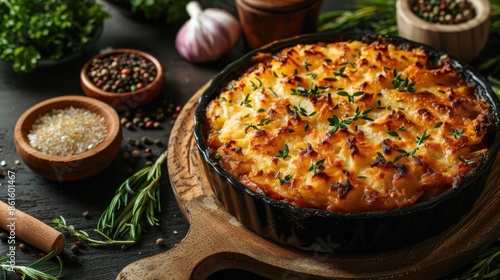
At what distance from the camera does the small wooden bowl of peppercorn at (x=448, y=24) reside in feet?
13.8

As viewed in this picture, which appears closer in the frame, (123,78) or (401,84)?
(401,84)

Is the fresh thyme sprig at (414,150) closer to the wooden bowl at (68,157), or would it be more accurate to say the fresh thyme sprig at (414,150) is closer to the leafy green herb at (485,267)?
the leafy green herb at (485,267)

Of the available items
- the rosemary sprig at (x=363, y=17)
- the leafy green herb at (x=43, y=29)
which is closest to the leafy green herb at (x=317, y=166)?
the rosemary sprig at (x=363, y=17)

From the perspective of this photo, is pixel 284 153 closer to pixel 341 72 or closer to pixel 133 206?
pixel 341 72

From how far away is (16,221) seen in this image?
11.0 feet

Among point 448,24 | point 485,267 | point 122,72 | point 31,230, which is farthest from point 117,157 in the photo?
point 448,24

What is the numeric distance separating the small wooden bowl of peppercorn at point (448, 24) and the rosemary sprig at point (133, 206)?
197 cm

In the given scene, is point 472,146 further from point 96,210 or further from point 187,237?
point 96,210

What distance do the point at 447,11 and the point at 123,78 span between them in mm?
2299

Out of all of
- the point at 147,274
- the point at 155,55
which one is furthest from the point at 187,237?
the point at 155,55

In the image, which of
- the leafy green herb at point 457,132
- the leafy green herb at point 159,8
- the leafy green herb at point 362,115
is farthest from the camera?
the leafy green herb at point 159,8

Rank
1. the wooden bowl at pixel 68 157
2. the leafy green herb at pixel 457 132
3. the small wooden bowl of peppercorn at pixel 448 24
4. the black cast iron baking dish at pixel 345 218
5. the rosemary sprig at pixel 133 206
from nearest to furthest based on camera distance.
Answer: the black cast iron baking dish at pixel 345 218, the leafy green herb at pixel 457 132, the rosemary sprig at pixel 133 206, the wooden bowl at pixel 68 157, the small wooden bowl of peppercorn at pixel 448 24

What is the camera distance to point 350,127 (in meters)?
3.16

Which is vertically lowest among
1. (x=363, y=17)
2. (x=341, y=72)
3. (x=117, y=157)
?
(x=117, y=157)
